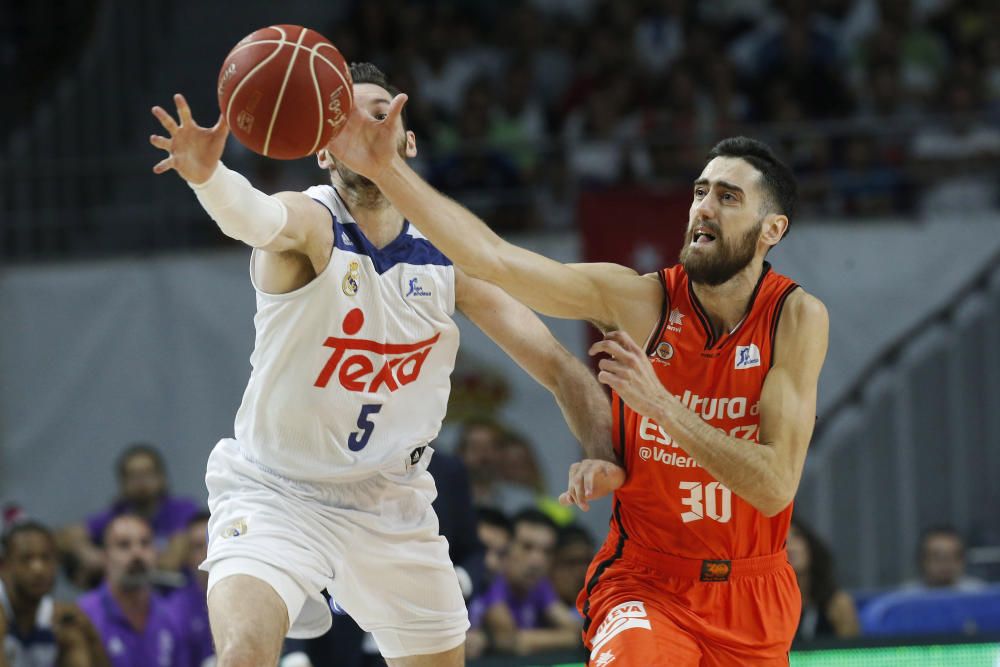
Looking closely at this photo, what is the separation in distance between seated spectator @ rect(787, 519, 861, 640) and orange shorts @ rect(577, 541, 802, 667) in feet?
12.0

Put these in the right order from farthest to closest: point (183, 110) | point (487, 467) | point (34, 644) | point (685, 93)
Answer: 1. point (685, 93)
2. point (487, 467)
3. point (34, 644)
4. point (183, 110)

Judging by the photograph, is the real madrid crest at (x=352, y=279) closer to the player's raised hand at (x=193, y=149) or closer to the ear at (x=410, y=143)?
A: the ear at (x=410, y=143)

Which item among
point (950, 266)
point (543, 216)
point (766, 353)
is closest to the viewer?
point (766, 353)

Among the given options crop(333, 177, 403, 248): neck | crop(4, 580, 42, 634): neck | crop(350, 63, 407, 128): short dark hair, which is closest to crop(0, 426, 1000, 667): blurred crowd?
crop(4, 580, 42, 634): neck

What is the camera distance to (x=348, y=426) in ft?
18.0

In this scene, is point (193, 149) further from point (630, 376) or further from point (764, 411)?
point (764, 411)

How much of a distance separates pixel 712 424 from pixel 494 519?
15.2ft

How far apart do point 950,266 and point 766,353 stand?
5830mm

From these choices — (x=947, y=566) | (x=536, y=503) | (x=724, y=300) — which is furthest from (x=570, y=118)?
(x=724, y=300)

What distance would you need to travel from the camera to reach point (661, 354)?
5492mm

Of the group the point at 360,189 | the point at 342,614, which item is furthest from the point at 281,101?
the point at 342,614

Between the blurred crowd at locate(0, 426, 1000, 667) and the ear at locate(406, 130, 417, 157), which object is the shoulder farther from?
the blurred crowd at locate(0, 426, 1000, 667)

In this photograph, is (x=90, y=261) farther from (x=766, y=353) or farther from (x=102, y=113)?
A: (x=766, y=353)

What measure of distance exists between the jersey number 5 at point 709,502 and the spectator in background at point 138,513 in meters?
5.58
